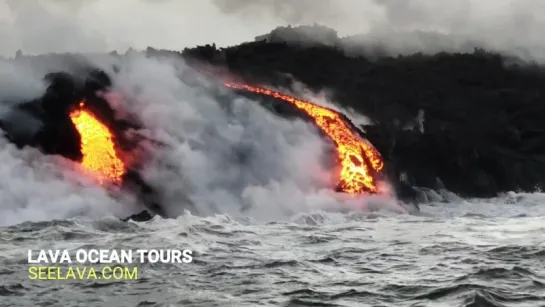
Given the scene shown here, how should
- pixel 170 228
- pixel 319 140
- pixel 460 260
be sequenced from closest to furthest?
pixel 460 260, pixel 170 228, pixel 319 140

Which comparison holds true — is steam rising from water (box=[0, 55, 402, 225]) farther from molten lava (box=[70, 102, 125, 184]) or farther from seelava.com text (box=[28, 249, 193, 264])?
seelava.com text (box=[28, 249, 193, 264])

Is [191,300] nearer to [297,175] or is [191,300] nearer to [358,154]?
[297,175]

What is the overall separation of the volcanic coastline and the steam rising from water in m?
2.59

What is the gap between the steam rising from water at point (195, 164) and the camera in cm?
3008

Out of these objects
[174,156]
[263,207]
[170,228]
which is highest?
[174,156]

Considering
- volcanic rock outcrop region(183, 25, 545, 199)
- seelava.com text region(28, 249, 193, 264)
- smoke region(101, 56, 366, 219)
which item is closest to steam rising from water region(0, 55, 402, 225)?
smoke region(101, 56, 366, 219)

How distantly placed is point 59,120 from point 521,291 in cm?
2497

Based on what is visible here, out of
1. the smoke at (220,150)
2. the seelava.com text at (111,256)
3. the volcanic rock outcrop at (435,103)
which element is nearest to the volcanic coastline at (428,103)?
the volcanic rock outcrop at (435,103)

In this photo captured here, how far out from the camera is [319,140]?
3638 centimetres

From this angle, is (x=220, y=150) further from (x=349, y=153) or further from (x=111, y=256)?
(x=111, y=256)

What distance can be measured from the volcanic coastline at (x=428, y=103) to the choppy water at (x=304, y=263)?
1214 cm

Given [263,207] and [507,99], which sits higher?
[507,99]

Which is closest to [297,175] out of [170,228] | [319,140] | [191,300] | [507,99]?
[319,140]

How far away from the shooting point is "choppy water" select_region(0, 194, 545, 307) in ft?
49.0
